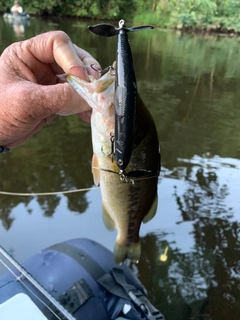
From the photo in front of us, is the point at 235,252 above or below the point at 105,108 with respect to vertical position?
below

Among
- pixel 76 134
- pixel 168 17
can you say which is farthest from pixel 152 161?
pixel 168 17

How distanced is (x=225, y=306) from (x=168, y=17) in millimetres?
26479

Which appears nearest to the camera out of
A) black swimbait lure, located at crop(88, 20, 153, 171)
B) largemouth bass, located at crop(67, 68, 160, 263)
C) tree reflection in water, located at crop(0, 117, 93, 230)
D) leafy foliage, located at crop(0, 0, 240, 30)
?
black swimbait lure, located at crop(88, 20, 153, 171)

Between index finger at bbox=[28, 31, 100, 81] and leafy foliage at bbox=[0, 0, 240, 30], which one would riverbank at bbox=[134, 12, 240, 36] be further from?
index finger at bbox=[28, 31, 100, 81]

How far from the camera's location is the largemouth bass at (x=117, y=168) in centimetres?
107

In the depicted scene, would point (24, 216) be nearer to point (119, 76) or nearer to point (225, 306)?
point (225, 306)

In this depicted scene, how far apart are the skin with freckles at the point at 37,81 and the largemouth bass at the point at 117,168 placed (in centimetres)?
12

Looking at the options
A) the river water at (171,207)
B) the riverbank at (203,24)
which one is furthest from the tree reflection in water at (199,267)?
the riverbank at (203,24)

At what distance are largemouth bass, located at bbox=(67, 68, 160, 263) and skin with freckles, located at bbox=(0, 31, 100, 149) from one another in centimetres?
12

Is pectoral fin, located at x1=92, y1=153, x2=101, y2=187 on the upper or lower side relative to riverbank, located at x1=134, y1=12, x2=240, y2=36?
upper

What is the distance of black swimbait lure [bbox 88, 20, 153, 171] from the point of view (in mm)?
844

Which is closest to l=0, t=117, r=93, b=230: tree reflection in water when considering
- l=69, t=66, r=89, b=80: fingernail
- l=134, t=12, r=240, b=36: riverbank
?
l=69, t=66, r=89, b=80: fingernail

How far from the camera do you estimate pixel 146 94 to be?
8062 millimetres

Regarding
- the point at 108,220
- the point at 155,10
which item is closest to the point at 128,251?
the point at 108,220
